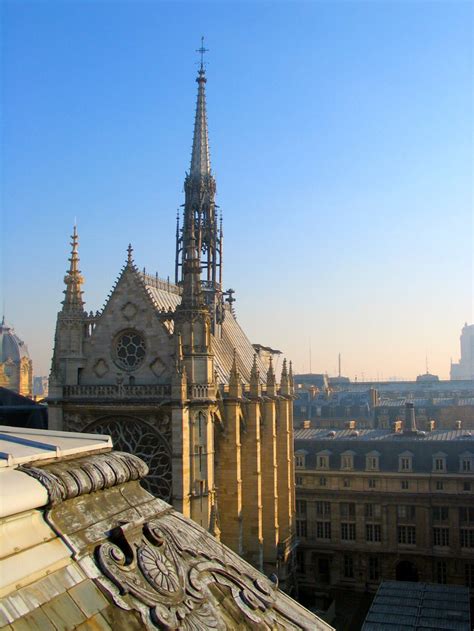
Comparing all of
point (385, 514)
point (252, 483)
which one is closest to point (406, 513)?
point (385, 514)

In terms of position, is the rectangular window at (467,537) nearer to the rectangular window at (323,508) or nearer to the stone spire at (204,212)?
the rectangular window at (323,508)

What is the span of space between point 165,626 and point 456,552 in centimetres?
5289

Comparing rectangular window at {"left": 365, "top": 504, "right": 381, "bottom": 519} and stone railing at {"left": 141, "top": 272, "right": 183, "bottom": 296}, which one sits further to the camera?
rectangular window at {"left": 365, "top": 504, "right": 381, "bottom": 519}

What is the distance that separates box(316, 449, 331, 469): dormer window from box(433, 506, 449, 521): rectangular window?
948 cm

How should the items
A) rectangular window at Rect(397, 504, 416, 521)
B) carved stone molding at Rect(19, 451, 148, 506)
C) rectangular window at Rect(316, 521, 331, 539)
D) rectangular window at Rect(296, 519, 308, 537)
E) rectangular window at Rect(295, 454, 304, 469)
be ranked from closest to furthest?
carved stone molding at Rect(19, 451, 148, 506) < rectangular window at Rect(397, 504, 416, 521) < rectangular window at Rect(316, 521, 331, 539) < rectangular window at Rect(296, 519, 308, 537) < rectangular window at Rect(295, 454, 304, 469)

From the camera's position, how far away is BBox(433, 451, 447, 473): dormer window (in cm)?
5731

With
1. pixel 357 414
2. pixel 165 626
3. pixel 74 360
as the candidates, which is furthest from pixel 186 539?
pixel 357 414

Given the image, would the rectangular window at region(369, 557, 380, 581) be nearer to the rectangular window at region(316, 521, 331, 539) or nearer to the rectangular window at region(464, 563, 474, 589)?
the rectangular window at region(316, 521, 331, 539)

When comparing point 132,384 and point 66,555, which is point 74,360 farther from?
point 66,555

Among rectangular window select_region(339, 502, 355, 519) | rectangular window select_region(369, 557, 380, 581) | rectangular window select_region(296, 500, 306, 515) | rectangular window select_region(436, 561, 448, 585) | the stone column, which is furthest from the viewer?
rectangular window select_region(296, 500, 306, 515)

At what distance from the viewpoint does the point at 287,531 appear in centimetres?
4900

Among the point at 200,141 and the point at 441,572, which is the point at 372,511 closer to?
the point at 441,572

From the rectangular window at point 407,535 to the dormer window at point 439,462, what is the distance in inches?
202

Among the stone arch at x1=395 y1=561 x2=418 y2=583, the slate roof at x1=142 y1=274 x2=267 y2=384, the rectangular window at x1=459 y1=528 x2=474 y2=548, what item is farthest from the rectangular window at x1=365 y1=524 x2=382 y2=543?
the slate roof at x1=142 y1=274 x2=267 y2=384
